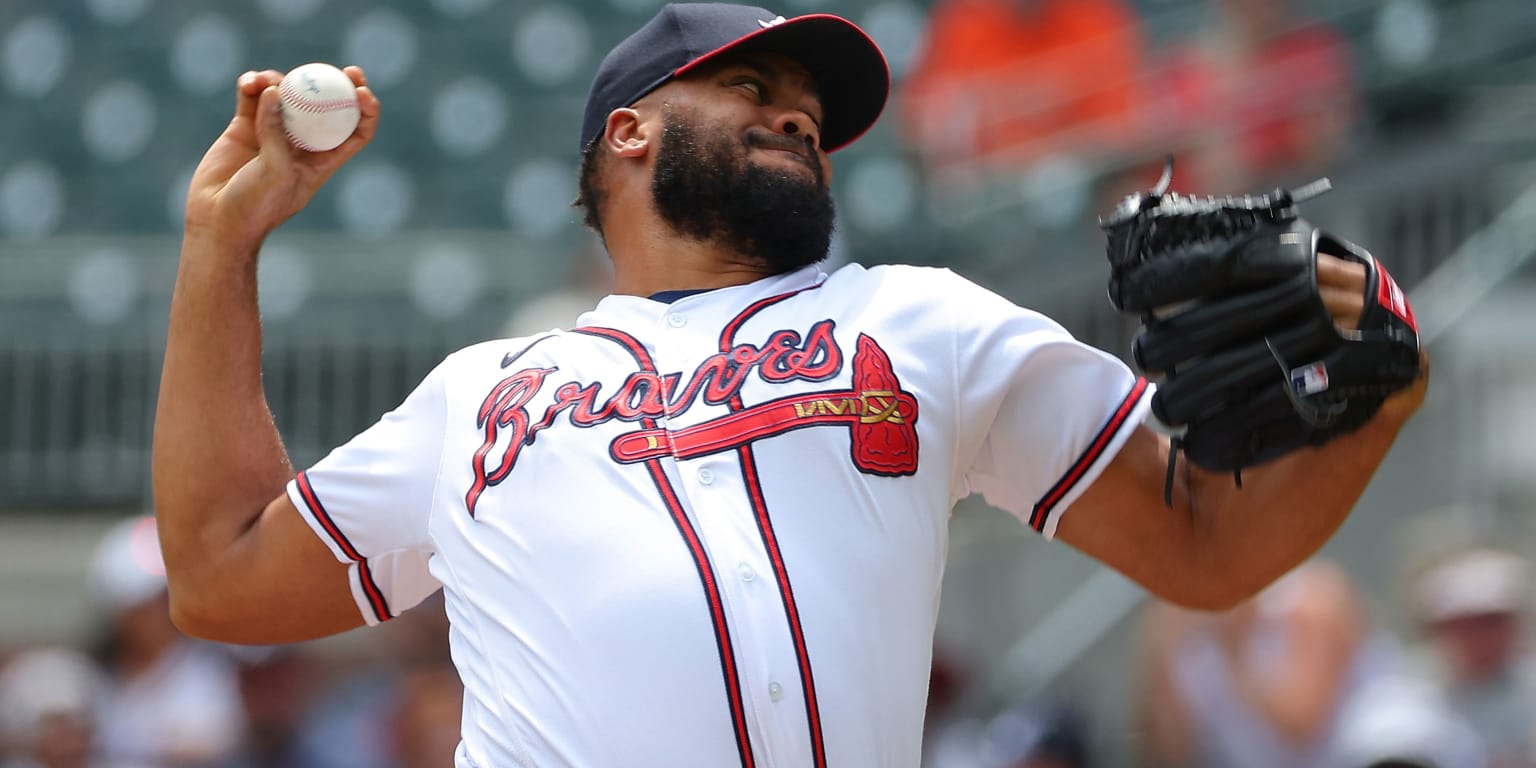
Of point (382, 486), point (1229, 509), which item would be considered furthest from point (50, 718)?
point (1229, 509)

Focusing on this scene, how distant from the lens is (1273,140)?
7062 millimetres

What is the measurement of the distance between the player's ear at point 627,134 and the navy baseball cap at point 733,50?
0.02 metres

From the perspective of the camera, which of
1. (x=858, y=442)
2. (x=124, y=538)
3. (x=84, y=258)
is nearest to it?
(x=858, y=442)

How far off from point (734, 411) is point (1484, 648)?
123 inches

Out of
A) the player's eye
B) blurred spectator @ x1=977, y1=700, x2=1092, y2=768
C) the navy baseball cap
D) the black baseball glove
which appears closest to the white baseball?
the navy baseball cap

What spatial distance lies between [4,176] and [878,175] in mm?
4825

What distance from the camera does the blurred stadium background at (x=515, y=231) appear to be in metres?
6.47

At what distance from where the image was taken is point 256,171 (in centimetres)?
274

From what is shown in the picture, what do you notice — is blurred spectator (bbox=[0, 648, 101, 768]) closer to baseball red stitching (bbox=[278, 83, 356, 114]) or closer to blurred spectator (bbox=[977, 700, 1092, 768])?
blurred spectator (bbox=[977, 700, 1092, 768])

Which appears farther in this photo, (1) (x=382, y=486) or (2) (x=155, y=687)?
(2) (x=155, y=687)

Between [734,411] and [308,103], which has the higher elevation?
[308,103]

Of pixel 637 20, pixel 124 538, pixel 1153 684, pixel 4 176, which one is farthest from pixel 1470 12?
pixel 4 176

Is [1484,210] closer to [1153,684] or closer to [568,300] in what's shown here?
[1153,684]

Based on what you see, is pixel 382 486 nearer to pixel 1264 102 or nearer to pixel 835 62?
pixel 835 62
